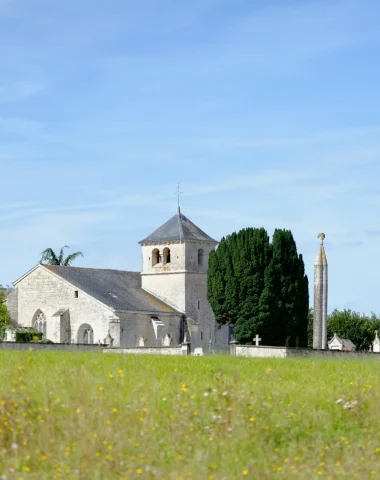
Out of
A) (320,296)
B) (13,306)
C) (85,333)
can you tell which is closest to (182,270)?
(85,333)

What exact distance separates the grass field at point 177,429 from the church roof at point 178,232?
58.3 metres

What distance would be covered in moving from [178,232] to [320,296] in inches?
621

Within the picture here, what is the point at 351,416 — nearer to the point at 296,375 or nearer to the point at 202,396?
the point at 202,396

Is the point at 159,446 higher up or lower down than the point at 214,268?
lower down

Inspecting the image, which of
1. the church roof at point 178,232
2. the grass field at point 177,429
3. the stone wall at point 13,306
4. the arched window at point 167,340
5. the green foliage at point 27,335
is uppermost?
the church roof at point 178,232

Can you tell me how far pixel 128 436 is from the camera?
1380 cm

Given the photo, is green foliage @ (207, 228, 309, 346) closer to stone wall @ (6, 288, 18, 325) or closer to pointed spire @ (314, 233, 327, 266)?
pointed spire @ (314, 233, 327, 266)

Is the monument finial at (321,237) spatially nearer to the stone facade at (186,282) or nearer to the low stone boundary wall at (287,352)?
the stone facade at (186,282)

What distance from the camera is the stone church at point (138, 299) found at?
70.7 meters

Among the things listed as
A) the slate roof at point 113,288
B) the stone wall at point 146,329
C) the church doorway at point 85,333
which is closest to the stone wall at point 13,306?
the slate roof at point 113,288

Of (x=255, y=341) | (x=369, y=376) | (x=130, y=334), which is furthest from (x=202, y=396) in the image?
(x=130, y=334)

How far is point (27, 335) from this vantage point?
6781cm

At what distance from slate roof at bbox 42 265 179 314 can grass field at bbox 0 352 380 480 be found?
175 feet

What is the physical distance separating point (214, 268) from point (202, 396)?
5455 centimetres
